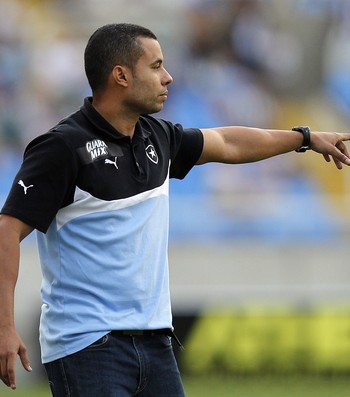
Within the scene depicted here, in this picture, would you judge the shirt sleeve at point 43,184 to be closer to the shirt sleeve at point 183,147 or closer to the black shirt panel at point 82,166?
the black shirt panel at point 82,166

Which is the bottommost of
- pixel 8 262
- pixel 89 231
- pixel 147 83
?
pixel 8 262

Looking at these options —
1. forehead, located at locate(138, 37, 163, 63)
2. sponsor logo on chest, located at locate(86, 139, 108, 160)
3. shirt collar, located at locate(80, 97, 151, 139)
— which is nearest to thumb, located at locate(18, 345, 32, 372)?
sponsor logo on chest, located at locate(86, 139, 108, 160)

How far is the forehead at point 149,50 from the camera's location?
4.36 m

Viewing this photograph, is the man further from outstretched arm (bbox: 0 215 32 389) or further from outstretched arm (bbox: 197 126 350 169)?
outstretched arm (bbox: 197 126 350 169)

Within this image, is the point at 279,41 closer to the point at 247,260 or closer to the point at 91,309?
the point at 247,260

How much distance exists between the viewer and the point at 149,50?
4359mm

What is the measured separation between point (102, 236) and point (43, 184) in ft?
1.01

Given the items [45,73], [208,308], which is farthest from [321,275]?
[45,73]

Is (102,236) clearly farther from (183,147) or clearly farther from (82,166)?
(183,147)

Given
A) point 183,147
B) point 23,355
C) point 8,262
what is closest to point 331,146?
point 183,147

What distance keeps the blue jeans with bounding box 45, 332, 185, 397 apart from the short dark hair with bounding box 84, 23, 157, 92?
107 cm

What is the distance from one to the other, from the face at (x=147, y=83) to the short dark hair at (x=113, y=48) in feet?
0.10

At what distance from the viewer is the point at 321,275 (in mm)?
12055

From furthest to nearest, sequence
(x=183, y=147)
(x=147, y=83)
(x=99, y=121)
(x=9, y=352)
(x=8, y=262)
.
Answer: (x=183, y=147), (x=147, y=83), (x=99, y=121), (x=8, y=262), (x=9, y=352)
